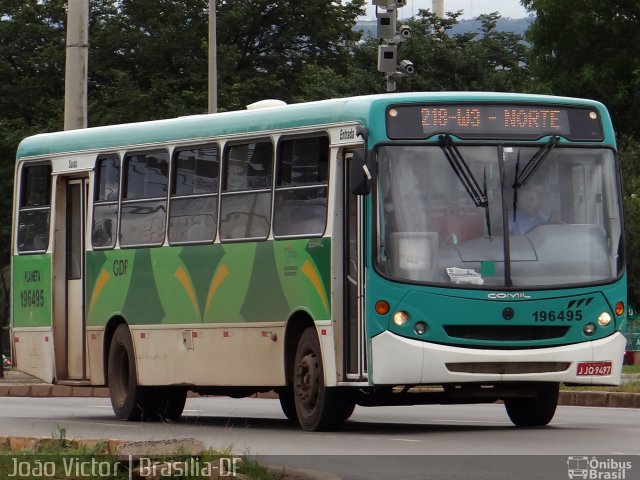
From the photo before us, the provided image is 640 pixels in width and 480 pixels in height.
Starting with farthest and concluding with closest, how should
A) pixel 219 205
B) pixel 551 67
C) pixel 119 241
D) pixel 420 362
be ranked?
pixel 551 67, pixel 119 241, pixel 219 205, pixel 420 362

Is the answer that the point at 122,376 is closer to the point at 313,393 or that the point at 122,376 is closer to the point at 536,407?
the point at 313,393

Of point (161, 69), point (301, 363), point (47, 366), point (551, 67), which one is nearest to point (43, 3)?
point (161, 69)

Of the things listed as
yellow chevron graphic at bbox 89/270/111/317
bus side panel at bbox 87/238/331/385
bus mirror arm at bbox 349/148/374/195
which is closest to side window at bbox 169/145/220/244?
bus side panel at bbox 87/238/331/385

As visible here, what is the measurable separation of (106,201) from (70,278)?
4.10 feet

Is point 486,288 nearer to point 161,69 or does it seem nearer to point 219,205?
point 219,205

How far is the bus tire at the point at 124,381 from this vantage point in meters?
20.4

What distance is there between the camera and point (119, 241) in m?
20.7

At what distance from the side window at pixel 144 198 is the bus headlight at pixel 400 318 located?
173 inches

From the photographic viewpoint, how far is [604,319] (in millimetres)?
16781

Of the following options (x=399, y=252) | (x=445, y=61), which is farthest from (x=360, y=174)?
(x=445, y=61)

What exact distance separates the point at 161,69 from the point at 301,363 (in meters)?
35.6

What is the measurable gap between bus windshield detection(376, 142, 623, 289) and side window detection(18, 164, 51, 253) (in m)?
6.61

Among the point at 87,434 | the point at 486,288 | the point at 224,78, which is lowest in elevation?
the point at 87,434

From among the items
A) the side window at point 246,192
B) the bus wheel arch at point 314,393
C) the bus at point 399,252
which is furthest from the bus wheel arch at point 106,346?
the bus wheel arch at point 314,393
